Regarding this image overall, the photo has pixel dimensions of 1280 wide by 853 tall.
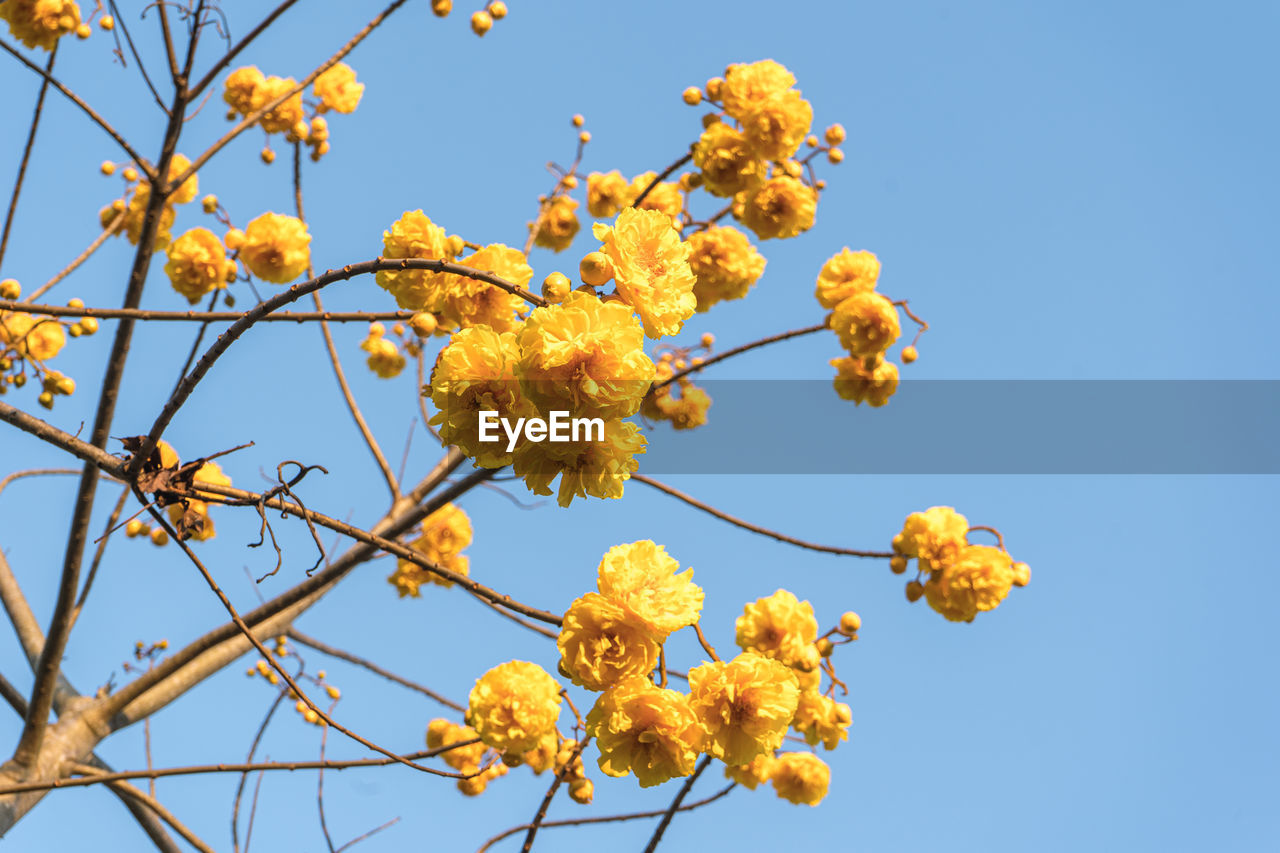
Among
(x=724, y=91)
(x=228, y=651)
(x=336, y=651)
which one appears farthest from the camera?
(x=336, y=651)

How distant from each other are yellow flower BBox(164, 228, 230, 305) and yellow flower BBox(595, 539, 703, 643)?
231 cm

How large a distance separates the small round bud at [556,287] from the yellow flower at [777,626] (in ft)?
5.26

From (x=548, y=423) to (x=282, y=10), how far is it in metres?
2.00

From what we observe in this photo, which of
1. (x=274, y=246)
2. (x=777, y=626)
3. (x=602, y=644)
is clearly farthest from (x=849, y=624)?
(x=274, y=246)

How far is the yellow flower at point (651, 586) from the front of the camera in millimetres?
1775

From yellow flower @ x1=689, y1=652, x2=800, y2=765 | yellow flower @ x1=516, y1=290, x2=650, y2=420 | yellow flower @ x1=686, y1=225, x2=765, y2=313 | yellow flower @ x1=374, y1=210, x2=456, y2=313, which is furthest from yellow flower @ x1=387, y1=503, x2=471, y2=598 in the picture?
yellow flower @ x1=516, y1=290, x2=650, y2=420

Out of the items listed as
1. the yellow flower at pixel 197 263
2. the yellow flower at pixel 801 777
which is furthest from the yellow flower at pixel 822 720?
the yellow flower at pixel 197 263

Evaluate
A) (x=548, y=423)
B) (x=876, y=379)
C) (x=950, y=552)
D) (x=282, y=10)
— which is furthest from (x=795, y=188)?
(x=548, y=423)

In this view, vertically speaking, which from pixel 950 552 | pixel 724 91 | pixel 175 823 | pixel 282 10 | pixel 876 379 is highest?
pixel 724 91

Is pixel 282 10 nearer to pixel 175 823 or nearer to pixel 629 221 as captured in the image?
pixel 629 221

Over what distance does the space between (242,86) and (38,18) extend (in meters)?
0.79

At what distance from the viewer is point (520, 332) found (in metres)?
1.39

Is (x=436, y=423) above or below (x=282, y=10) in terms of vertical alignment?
below

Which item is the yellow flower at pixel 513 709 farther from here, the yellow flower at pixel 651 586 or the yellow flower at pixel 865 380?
Answer: the yellow flower at pixel 865 380
